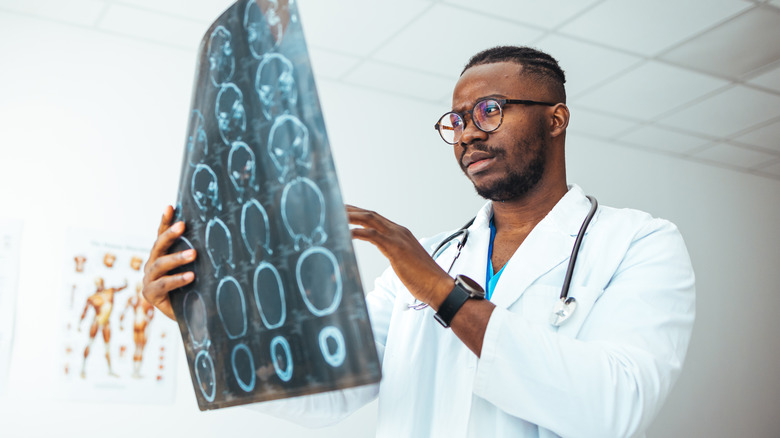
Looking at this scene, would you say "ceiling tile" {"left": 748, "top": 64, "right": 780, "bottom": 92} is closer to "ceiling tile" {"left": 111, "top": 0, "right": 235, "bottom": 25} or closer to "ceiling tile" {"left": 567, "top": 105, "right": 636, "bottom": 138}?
"ceiling tile" {"left": 567, "top": 105, "right": 636, "bottom": 138}

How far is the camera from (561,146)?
145 centimetres

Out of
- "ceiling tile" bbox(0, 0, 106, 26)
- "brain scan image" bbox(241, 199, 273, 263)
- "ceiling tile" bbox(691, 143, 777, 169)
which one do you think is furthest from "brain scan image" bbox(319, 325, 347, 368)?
"ceiling tile" bbox(691, 143, 777, 169)

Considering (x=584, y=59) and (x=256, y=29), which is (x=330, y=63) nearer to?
(x=584, y=59)

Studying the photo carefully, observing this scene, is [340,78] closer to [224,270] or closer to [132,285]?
[132,285]

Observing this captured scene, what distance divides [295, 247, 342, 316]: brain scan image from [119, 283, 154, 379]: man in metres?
Result: 2.35

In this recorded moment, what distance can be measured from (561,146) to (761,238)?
4.15 meters

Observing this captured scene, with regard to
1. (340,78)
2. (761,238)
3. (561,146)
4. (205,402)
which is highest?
(340,78)

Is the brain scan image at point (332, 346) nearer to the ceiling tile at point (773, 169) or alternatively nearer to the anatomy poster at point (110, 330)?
the anatomy poster at point (110, 330)

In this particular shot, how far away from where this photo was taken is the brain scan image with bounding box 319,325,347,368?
2.39ft

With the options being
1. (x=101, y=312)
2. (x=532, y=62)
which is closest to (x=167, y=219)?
(x=532, y=62)

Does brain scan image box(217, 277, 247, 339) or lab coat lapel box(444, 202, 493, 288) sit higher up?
lab coat lapel box(444, 202, 493, 288)

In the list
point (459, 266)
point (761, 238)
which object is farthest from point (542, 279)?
point (761, 238)

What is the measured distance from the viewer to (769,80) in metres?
3.75

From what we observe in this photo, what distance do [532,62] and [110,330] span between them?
2.15 metres
